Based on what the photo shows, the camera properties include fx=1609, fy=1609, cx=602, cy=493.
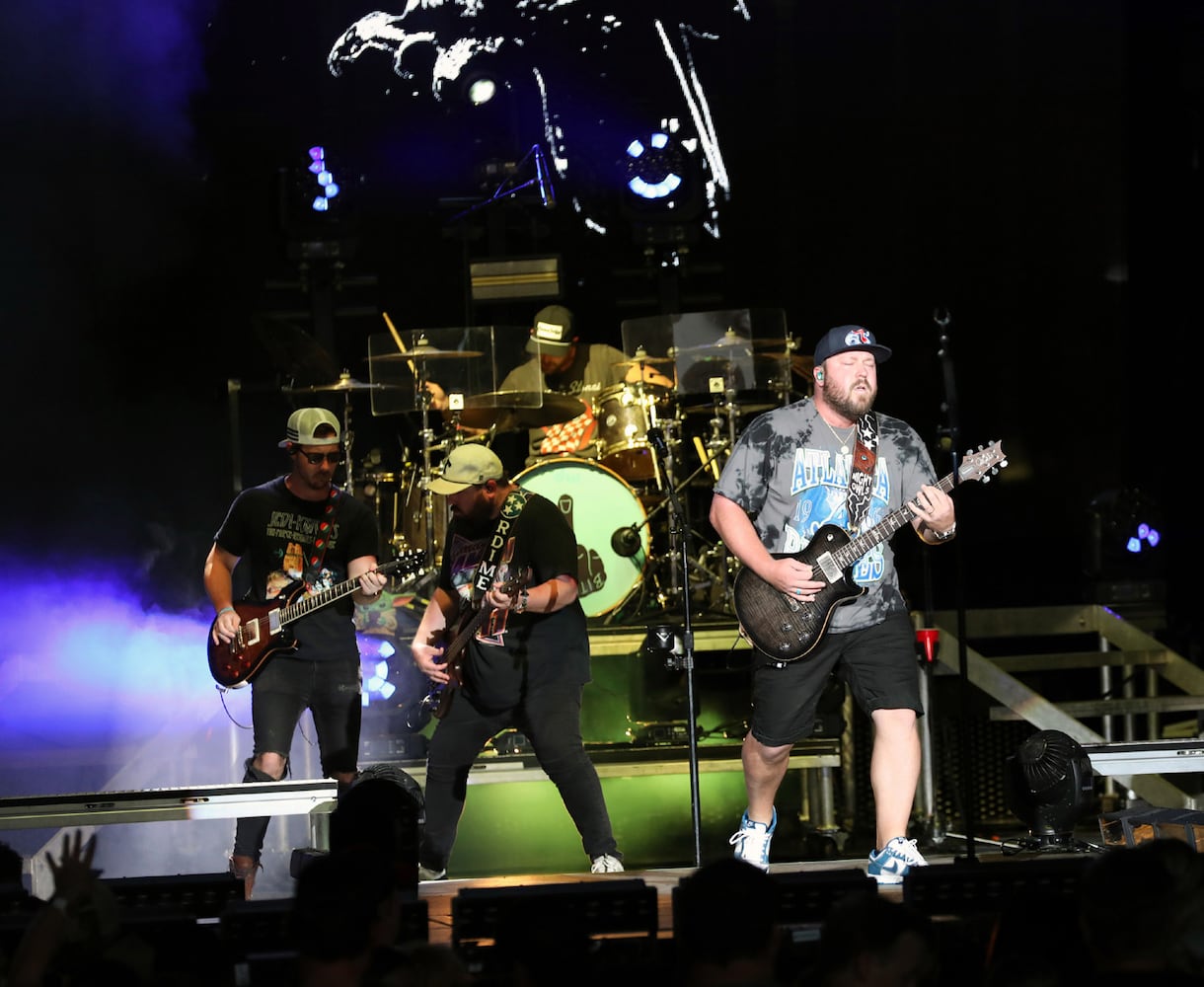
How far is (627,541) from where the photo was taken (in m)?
10.7

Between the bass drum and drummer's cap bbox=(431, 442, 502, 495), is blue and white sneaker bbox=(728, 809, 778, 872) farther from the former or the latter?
the bass drum

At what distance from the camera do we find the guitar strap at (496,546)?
23.6 ft

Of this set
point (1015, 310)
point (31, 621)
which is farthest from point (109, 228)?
point (1015, 310)

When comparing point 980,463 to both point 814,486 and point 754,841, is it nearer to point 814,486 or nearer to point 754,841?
point 814,486

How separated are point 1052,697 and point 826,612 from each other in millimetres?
5917

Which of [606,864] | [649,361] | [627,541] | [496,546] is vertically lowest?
[606,864]

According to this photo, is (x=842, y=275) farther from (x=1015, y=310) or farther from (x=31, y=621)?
(x=31, y=621)

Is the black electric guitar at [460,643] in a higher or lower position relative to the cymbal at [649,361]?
lower

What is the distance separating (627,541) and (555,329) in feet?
7.98

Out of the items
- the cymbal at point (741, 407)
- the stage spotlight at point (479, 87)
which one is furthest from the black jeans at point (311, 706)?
the stage spotlight at point (479, 87)

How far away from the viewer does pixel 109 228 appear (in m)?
10.3

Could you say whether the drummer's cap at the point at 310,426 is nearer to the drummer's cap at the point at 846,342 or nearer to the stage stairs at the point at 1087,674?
the drummer's cap at the point at 846,342

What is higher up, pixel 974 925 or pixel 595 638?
pixel 595 638

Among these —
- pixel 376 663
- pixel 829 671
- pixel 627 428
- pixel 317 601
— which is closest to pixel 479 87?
pixel 627 428
